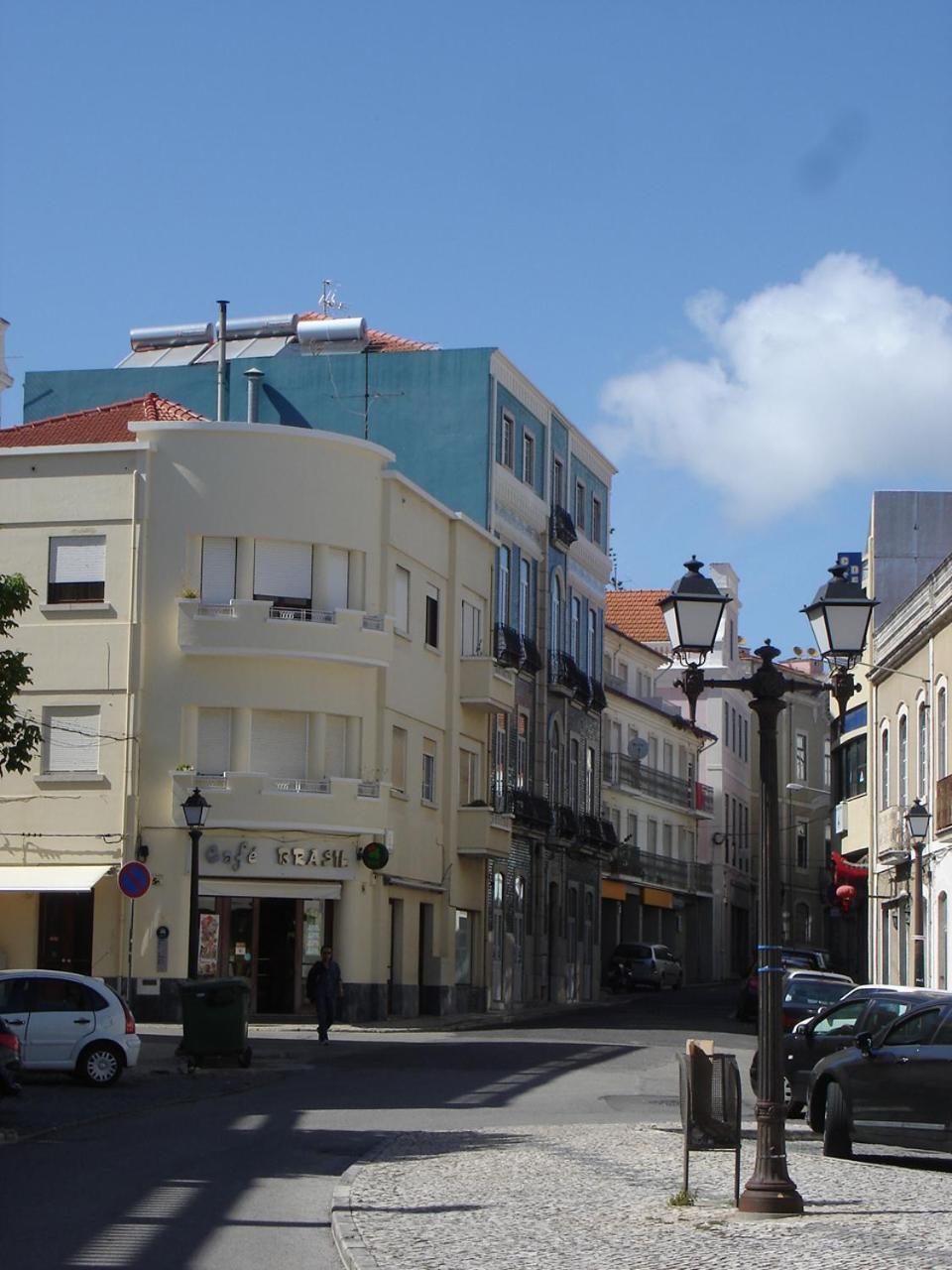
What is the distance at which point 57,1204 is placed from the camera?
14.1 meters

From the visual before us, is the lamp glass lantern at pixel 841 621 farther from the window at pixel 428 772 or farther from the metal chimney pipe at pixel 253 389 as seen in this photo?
the metal chimney pipe at pixel 253 389

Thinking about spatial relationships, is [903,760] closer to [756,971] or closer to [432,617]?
[756,971]

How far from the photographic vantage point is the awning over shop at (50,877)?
4037 centimetres

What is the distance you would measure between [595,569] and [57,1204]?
48381mm

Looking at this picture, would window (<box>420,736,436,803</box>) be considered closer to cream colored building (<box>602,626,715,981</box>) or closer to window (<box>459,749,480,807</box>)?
window (<box>459,749,480,807</box>)

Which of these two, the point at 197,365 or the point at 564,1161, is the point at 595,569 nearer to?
the point at 197,365

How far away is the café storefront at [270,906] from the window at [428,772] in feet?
16.5

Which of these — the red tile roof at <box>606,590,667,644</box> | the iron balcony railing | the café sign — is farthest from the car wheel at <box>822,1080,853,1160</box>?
the red tile roof at <box>606,590,667,644</box>

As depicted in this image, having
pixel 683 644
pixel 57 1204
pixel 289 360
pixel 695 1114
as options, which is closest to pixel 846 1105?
pixel 695 1114

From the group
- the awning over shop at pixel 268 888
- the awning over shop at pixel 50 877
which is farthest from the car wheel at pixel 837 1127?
the awning over shop at pixel 268 888

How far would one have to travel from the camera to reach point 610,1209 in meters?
14.0

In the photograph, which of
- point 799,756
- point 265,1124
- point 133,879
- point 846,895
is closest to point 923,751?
point 846,895

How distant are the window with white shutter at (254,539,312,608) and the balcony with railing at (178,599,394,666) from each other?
0.28 meters

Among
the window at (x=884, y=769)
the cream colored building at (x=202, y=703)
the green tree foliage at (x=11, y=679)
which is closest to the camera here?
the green tree foliage at (x=11, y=679)
